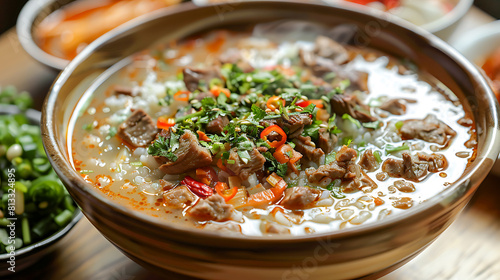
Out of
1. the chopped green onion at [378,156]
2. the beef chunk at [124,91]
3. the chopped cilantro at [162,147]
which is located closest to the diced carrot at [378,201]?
the chopped green onion at [378,156]

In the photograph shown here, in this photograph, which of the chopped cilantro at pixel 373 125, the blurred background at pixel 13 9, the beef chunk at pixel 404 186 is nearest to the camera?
the beef chunk at pixel 404 186

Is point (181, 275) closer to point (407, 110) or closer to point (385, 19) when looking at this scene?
point (407, 110)

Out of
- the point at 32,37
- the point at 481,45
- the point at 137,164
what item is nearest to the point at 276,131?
the point at 137,164

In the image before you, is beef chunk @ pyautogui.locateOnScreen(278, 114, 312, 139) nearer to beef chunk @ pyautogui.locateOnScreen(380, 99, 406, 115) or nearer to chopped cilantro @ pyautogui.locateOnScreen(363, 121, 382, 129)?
chopped cilantro @ pyautogui.locateOnScreen(363, 121, 382, 129)

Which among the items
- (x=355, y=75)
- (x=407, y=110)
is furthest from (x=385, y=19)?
(x=407, y=110)

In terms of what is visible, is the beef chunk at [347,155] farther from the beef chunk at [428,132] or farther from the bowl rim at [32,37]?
the bowl rim at [32,37]

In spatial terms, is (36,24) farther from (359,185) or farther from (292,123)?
(359,185)
